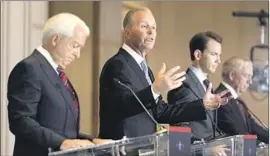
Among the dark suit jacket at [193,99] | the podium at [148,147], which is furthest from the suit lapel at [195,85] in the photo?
the podium at [148,147]

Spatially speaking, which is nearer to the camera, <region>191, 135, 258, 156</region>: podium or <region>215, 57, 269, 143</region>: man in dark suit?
<region>191, 135, 258, 156</region>: podium

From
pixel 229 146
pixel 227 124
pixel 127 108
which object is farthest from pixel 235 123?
pixel 127 108

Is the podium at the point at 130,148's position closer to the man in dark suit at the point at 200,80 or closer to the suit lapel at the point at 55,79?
the suit lapel at the point at 55,79

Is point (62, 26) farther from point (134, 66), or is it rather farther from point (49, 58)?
point (134, 66)

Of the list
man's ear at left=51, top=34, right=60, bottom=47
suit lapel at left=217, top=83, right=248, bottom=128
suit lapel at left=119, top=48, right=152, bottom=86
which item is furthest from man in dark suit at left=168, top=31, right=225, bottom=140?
man's ear at left=51, top=34, right=60, bottom=47

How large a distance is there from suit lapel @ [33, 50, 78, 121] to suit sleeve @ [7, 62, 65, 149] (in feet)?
0.15

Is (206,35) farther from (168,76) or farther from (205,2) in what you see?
(205,2)

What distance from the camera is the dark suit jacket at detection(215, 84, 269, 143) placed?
2.65 metres

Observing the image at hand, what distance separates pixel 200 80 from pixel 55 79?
651 mm

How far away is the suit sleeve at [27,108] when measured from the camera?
1.98m

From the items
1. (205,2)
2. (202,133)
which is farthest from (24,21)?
(202,133)

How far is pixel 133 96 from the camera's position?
6.81 feet

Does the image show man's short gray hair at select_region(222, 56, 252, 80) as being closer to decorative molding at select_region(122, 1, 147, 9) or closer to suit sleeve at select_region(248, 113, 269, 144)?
suit sleeve at select_region(248, 113, 269, 144)

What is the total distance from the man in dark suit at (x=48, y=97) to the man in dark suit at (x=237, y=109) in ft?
2.24
